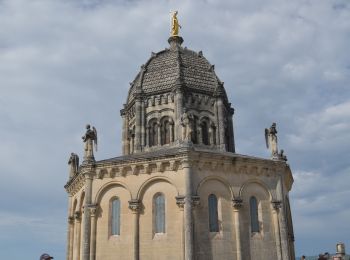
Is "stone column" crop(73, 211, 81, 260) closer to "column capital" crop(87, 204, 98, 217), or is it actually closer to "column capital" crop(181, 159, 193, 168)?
"column capital" crop(87, 204, 98, 217)

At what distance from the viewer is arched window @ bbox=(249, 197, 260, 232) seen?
30.9 metres

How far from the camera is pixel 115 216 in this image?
102ft

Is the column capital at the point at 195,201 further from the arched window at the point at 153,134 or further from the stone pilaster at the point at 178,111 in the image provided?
the arched window at the point at 153,134

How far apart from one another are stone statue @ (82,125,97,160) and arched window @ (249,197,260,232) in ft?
36.5

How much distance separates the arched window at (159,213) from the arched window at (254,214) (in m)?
5.88

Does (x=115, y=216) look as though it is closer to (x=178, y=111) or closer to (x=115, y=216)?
(x=115, y=216)

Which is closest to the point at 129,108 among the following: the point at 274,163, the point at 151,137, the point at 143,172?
the point at 151,137

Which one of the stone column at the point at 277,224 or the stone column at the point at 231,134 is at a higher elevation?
the stone column at the point at 231,134

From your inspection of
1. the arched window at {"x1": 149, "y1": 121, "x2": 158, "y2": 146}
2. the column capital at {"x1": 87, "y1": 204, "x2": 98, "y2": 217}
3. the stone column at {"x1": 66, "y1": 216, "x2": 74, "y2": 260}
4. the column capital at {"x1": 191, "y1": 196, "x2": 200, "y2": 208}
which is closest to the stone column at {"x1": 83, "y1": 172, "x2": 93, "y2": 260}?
the column capital at {"x1": 87, "y1": 204, "x2": 98, "y2": 217}

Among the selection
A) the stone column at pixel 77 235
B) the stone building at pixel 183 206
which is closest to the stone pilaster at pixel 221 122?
the stone building at pixel 183 206

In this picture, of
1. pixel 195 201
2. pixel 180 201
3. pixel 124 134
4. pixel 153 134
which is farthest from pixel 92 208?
pixel 124 134

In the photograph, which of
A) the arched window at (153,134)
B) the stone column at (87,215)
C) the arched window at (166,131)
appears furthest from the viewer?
the arched window at (153,134)

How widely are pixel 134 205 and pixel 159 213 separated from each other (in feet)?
5.50

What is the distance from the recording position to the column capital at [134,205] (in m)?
30.1
